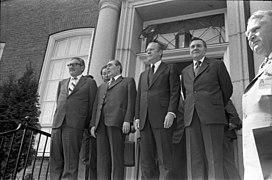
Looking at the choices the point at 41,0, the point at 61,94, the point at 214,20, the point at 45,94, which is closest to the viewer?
the point at 61,94

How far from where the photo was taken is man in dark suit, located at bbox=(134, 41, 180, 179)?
128 inches

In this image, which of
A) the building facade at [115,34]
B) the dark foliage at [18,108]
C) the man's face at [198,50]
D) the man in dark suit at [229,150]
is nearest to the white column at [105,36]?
the building facade at [115,34]

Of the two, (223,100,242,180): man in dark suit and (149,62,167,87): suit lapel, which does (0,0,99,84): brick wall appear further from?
(223,100,242,180): man in dark suit

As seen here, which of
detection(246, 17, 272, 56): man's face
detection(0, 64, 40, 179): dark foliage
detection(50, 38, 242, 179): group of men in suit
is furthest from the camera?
detection(0, 64, 40, 179): dark foliage

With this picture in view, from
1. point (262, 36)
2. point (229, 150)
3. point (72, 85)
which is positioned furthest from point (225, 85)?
point (72, 85)

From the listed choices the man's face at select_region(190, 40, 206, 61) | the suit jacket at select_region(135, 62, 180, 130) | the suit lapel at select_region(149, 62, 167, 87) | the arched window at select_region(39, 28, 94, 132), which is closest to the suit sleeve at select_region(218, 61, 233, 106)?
the man's face at select_region(190, 40, 206, 61)

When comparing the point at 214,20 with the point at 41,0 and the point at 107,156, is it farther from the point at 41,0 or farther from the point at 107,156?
the point at 41,0

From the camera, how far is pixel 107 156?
3.59m

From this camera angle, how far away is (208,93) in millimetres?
3170

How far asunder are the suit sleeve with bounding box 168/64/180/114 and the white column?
2059 mm

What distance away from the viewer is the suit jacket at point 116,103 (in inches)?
142

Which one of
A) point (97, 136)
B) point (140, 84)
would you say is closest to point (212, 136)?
point (140, 84)

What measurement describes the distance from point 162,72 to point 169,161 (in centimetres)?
106

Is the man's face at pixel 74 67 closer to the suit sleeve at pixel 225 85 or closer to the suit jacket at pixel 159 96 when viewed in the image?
the suit jacket at pixel 159 96
